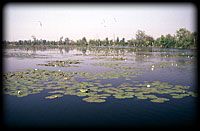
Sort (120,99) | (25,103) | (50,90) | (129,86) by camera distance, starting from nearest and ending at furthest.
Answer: (25,103)
(120,99)
(50,90)
(129,86)

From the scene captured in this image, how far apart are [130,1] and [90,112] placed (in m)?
3.39

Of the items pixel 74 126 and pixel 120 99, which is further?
pixel 120 99

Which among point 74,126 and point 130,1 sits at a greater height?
point 130,1

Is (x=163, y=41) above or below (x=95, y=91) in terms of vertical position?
above

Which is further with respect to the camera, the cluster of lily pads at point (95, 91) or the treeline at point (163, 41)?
the treeline at point (163, 41)

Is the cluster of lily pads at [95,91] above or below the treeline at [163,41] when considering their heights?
below

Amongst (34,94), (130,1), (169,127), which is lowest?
(169,127)

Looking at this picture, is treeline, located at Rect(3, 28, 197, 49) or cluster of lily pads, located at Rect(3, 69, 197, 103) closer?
cluster of lily pads, located at Rect(3, 69, 197, 103)

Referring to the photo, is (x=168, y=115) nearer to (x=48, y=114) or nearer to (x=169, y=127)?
(x=169, y=127)

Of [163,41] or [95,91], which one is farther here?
[163,41]

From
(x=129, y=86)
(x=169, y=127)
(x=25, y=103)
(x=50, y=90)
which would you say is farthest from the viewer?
(x=129, y=86)

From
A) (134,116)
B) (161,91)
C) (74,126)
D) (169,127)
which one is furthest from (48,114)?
(161,91)

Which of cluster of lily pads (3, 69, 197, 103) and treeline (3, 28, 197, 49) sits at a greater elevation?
treeline (3, 28, 197, 49)

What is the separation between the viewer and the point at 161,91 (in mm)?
6969
